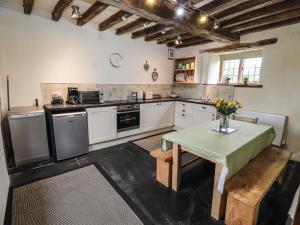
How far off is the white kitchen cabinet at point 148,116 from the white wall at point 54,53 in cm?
88

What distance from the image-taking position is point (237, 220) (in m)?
1.65

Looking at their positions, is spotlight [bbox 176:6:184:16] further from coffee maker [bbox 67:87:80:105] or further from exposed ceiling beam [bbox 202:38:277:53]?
coffee maker [bbox 67:87:80:105]

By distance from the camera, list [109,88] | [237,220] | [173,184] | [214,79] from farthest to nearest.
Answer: [214,79] < [109,88] < [173,184] < [237,220]

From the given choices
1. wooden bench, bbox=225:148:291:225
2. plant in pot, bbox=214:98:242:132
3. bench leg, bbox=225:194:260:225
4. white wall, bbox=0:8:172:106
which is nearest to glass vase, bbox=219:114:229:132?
plant in pot, bbox=214:98:242:132

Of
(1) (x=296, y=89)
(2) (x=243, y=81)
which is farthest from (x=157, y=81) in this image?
(1) (x=296, y=89)

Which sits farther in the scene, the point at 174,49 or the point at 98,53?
the point at 174,49

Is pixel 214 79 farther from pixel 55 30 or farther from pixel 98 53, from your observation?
pixel 55 30

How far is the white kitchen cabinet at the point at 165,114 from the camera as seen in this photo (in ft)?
14.7

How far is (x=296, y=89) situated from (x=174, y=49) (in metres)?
3.26

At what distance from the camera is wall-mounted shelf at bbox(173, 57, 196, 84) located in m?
4.80

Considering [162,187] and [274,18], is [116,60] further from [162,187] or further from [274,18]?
[274,18]

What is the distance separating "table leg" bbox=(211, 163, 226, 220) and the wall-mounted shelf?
337cm

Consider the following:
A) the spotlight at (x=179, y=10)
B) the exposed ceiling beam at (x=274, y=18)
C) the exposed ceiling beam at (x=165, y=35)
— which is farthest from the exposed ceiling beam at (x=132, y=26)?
the exposed ceiling beam at (x=274, y=18)

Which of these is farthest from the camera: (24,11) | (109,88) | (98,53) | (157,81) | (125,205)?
(157,81)
